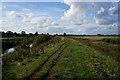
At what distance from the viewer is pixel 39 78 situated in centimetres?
664

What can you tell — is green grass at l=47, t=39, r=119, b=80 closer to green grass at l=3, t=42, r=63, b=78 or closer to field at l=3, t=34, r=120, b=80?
field at l=3, t=34, r=120, b=80

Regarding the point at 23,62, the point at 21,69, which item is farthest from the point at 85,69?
the point at 23,62

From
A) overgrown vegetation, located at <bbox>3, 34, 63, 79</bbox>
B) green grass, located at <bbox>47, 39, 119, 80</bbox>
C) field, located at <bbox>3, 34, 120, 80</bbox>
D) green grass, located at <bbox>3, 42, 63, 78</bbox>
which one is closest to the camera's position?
Result: green grass, located at <bbox>47, 39, 119, 80</bbox>

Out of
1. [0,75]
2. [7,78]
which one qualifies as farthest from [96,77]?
[0,75]

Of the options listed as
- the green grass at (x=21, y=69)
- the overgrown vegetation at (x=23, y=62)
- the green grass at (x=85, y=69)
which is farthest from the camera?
the overgrown vegetation at (x=23, y=62)

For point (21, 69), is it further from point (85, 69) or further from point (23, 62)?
point (85, 69)

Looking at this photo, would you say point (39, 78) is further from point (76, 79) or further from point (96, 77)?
point (96, 77)

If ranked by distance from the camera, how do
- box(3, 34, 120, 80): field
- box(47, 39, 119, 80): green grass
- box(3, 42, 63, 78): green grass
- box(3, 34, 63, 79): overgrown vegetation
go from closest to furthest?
box(47, 39, 119, 80): green grass, box(3, 34, 120, 80): field, box(3, 42, 63, 78): green grass, box(3, 34, 63, 79): overgrown vegetation

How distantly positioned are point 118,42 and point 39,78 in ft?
98.8

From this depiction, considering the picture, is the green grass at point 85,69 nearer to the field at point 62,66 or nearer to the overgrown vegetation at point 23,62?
the field at point 62,66

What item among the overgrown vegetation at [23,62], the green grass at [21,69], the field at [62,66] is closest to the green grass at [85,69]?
the field at [62,66]

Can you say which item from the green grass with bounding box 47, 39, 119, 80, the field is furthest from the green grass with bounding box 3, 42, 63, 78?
the green grass with bounding box 47, 39, 119, 80

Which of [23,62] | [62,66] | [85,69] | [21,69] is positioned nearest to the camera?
[85,69]

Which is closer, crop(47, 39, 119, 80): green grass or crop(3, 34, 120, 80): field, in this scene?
crop(47, 39, 119, 80): green grass
